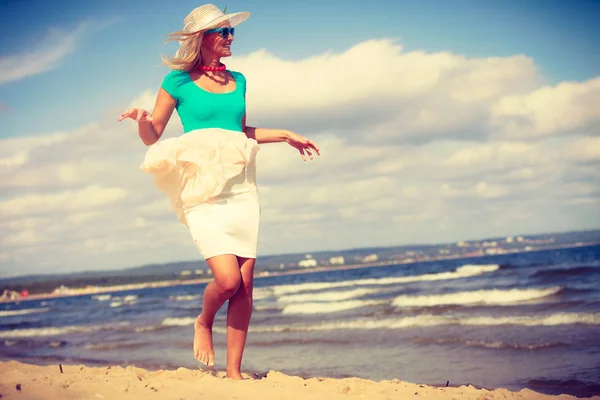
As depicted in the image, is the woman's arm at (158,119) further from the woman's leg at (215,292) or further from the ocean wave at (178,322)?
the ocean wave at (178,322)

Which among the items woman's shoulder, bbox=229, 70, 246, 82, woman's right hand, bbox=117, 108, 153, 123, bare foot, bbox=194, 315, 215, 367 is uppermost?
woman's shoulder, bbox=229, 70, 246, 82

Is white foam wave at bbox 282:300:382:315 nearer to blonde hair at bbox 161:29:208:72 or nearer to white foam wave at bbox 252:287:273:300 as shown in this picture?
white foam wave at bbox 252:287:273:300

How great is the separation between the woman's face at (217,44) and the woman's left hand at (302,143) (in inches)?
27.3

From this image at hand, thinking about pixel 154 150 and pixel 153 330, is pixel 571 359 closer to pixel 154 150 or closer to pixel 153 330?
pixel 154 150

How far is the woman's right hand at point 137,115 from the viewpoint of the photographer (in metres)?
3.21

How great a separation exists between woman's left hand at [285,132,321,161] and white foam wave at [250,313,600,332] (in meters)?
7.71

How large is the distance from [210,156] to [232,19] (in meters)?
0.85

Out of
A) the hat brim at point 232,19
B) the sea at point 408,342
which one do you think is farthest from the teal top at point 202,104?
the sea at point 408,342

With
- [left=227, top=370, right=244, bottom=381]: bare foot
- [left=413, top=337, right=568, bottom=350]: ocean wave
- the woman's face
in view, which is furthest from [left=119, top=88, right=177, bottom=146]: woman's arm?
[left=413, top=337, right=568, bottom=350]: ocean wave

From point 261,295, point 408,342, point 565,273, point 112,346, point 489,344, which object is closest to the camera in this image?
point 489,344

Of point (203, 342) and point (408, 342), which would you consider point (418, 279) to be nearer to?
point (408, 342)

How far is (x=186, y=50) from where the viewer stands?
3.51m

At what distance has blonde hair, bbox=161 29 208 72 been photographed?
3.46m

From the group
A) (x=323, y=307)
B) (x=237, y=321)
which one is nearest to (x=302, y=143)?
(x=237, y=321)
